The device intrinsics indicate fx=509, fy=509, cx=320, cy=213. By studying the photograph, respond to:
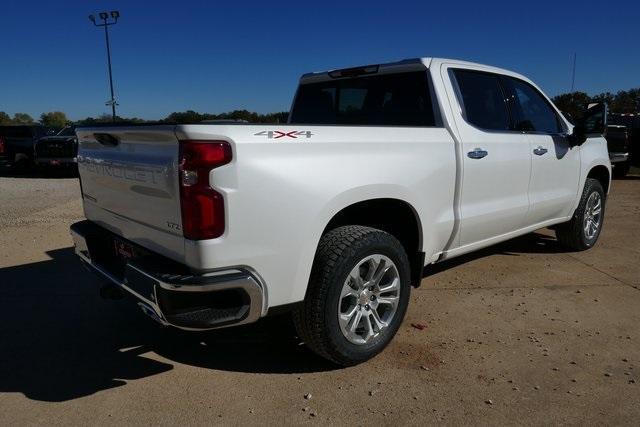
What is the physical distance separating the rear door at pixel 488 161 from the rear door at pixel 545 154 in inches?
5.9

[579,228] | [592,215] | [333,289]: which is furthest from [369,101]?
[592,215]

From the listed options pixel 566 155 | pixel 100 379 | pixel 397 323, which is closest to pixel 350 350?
pixel 397 323

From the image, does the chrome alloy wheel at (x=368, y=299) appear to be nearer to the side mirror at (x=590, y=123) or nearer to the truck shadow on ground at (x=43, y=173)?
the side mirror at (x=590, y=123)

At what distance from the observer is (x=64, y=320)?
386 cm

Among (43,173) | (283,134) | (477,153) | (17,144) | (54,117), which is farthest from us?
(54,117)

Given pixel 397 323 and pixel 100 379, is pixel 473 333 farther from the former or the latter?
pixel 100 379

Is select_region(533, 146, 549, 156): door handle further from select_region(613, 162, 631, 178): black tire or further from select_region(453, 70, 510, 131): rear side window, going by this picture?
select_region(613, 162, 631, 178): black tire

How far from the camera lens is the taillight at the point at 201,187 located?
233 cm

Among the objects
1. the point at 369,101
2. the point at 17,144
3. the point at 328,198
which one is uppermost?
the point at 369,101

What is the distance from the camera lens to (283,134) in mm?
2576

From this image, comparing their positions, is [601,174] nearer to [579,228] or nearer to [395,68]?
[579,228]

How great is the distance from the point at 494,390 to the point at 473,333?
2.52ft

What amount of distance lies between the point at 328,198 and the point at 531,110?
279cm

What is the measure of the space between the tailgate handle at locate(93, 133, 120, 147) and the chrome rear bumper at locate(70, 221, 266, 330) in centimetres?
82
